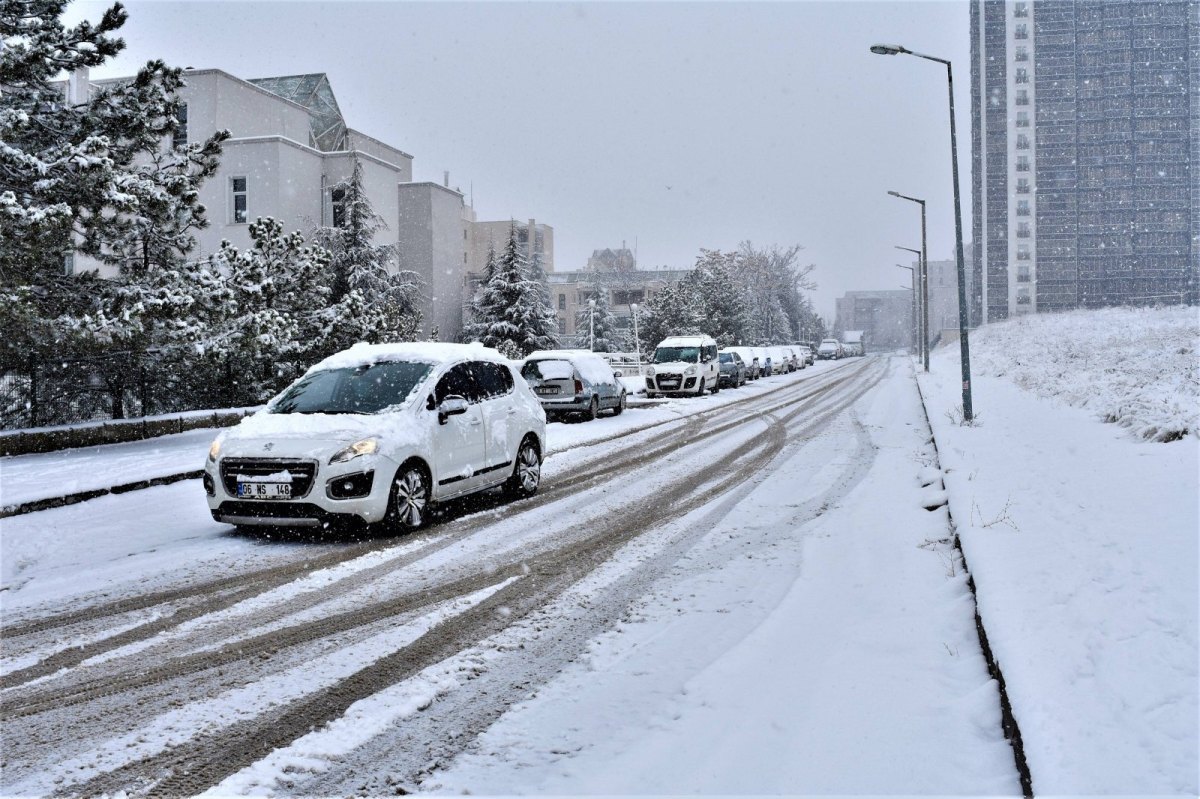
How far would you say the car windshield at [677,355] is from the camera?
106ft

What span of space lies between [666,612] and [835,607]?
1.11 meters

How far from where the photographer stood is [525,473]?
422 inches

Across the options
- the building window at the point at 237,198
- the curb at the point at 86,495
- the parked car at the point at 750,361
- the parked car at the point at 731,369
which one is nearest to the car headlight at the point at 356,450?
the curb at the point at 86,495

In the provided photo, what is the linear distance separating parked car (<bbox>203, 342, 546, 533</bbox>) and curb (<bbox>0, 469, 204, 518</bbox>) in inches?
97.7

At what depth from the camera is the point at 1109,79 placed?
10962cm

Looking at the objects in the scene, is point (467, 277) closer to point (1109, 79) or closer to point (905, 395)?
point (905, 395)

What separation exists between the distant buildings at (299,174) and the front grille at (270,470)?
20.8 m

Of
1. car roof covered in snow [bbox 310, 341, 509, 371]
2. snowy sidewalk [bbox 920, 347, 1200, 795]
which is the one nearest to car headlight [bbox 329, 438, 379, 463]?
car roof covered in snow [bbox 310, 341, 509, 371]

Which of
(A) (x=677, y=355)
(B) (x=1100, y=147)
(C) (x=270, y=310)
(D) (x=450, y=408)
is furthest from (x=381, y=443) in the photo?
(B) (x=1100, y=147)

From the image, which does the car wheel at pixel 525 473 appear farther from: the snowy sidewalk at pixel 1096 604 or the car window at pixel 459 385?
the snowy sidewalk at pixel 1096 604

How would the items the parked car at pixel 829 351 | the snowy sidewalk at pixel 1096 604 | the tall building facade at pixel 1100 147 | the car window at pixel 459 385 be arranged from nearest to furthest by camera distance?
1. the snowy sidewalk at pixel 1096 604
2. the car window at pixel 459 385
3. the parked car at pixel 829 351
4. the tall building facade at pixel 1100 147

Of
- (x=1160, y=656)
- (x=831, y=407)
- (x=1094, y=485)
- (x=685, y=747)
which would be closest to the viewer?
(x=685, y=747)

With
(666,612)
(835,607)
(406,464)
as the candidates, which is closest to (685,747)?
(666,612)

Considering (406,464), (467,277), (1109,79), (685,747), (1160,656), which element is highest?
(1109,79)
